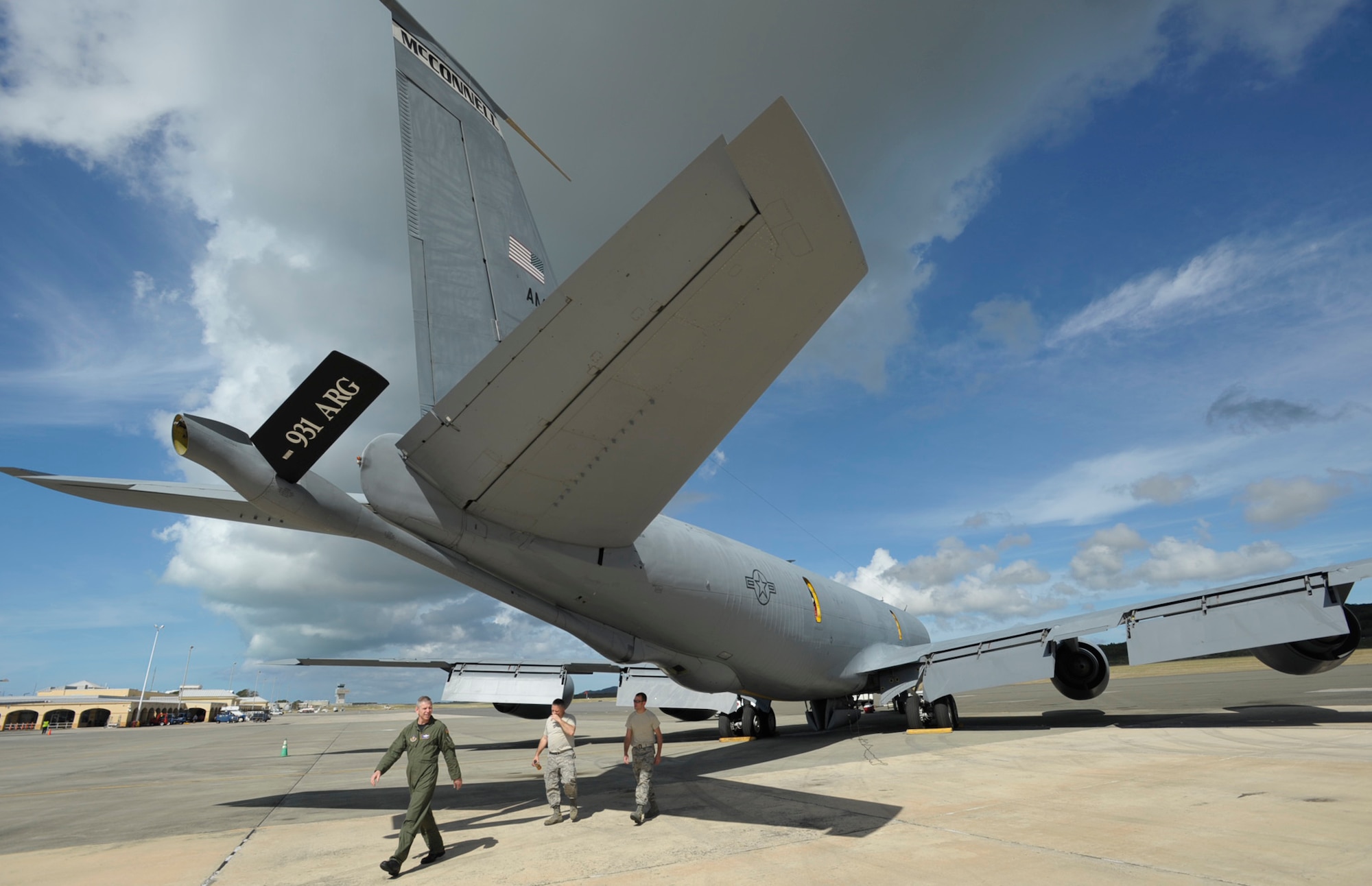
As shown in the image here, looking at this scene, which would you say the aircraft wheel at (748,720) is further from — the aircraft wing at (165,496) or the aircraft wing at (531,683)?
the aircraft wing at (165,496)

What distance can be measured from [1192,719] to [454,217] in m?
17.0

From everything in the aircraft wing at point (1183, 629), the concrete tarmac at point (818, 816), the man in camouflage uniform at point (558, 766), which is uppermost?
the aircraft wing at point (1183, 629)

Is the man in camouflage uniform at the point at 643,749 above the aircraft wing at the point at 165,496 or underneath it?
underneath

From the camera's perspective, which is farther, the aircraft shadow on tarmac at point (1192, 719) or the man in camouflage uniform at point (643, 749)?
the aircraft shadow on tarmac at point (1192, 719)

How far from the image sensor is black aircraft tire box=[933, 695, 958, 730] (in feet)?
48.3

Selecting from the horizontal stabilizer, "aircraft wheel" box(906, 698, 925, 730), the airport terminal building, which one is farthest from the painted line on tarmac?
the airport terminal building

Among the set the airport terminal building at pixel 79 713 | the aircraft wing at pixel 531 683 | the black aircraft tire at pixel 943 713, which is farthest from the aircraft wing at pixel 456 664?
the airport terminal building at pixel 79 713

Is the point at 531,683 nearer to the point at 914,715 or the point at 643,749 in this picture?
the point at 914,715

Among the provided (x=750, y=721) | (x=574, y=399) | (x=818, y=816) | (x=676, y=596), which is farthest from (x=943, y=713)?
(x=574, y=399)

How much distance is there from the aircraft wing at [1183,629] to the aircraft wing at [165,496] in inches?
459

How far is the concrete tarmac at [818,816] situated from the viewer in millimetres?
4703

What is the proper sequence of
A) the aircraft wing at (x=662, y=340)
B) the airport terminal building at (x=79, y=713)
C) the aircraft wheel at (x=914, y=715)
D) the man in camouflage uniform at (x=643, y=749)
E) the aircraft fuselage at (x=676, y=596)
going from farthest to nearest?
1. the airport terminal building at (x=79, y=713)
2. the aircraft wheel at (x=914, y=715)
3. the man in camouflage uniform at (x=643, y=749)
4. the aircraft fuselage at (x=676, y=596)
5. the aircraft wing at (x=662, y=340)

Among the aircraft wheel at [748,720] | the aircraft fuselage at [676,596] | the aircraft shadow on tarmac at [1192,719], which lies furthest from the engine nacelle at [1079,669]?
the aircraft wheel at [748,720]

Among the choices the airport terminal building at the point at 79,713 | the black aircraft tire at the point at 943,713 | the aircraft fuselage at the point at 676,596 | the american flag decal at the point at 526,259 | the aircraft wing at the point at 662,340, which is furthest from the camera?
the airport terminal building at the point at 79,713
